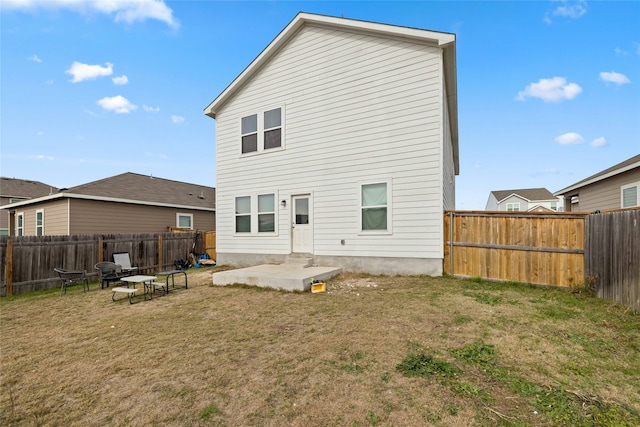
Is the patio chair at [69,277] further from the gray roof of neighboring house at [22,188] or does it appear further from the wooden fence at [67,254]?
the gray roof of neighboring house at [22,188]

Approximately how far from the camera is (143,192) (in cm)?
1642

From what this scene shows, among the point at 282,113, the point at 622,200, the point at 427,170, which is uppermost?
the point at 282,113

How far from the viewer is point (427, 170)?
8273mm

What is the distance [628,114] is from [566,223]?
11.1m

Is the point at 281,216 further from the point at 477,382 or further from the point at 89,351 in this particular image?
the point at 477,382

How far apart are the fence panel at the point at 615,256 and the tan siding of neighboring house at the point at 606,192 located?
8005 mm

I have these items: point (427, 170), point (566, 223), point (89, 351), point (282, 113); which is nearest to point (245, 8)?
point (282, 113)

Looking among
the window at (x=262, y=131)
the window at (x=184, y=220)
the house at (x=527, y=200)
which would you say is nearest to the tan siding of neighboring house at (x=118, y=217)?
the window at (x=184, y=220)

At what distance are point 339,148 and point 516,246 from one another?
19.6ft

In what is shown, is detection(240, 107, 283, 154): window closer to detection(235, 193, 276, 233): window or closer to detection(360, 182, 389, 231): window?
detection(235, 193, 276, 233): window

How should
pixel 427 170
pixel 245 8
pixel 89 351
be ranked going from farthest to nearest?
pixel 245 8 < pixel 427 170 < pixel 89 351

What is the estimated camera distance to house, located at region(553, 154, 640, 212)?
1113cm

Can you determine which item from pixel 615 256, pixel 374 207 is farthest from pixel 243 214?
pixel 615 256

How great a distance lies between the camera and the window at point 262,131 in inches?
428
